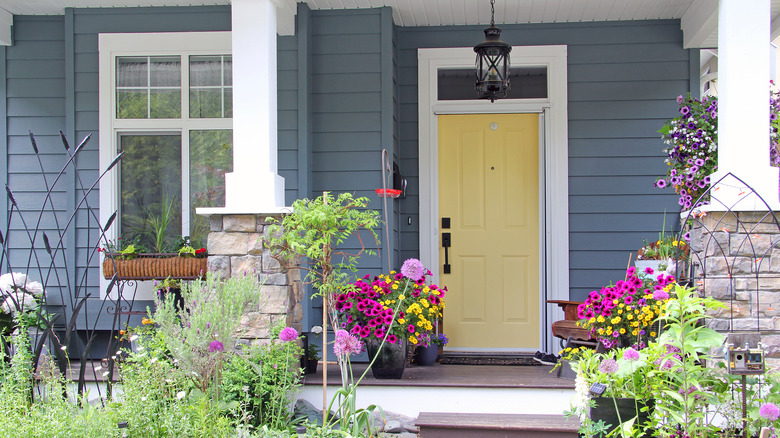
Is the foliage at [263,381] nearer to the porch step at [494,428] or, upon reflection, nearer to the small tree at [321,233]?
the small tree at [321,233]

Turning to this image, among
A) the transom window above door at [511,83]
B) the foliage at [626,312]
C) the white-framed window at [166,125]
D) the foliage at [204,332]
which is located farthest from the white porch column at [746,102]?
the white-framed window at [166,125]

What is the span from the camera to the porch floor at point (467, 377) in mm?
3508

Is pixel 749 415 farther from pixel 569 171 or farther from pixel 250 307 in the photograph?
pixel 569 171

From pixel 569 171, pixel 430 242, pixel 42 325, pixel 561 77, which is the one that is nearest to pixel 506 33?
→ pixel 561 77

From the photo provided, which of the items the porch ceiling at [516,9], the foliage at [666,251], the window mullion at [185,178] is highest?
the porch ceiling at [516,9]

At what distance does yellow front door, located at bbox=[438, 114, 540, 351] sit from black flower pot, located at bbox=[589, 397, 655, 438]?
247 cm

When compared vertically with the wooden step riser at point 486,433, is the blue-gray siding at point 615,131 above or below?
above

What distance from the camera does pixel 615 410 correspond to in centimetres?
240

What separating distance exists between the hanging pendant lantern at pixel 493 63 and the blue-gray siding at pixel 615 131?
78 cm

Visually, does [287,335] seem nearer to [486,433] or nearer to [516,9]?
[486,433]

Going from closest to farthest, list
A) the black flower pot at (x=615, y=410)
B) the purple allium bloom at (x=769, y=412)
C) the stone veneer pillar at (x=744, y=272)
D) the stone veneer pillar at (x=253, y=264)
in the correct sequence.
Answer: the purple allium bloom at (x=769, y=412) → the black flower pot at (x=615, y=410) → the stone veneer pillar at (x=744, y=272) → the stone veneer pillar at (x=253, y=264)

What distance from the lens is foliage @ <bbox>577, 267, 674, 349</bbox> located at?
10.8ft

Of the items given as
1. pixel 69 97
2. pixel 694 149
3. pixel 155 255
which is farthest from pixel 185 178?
pixel 694 149

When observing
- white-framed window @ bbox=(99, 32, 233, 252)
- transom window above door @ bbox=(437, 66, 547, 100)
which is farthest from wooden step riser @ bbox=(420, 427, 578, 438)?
transom window above door @ bbox=(437, 66, 547, 100)
